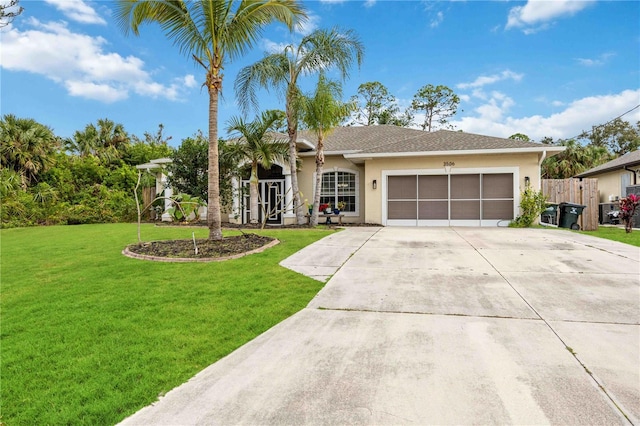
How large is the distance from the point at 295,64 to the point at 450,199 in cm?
828

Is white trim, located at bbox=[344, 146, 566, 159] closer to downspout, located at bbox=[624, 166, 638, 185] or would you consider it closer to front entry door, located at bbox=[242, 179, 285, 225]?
front entry door, located at bbox=[242, 179, 285, 225]

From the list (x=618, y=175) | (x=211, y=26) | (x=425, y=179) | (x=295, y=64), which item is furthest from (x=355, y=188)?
(x=618, y=175)

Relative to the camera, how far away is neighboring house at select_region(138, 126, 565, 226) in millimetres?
13445

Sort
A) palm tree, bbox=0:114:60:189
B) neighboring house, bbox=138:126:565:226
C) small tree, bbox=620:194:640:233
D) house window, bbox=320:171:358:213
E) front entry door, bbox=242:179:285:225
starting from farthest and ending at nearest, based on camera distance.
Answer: palm tree, bbox=0:114:60:189 < front entry door, bbox=242:179:285:225 < house window, bbox=320:171:358:213 < neighboring house, bbox=138:126:565:226 < small tree, bbox=620:194:640:233

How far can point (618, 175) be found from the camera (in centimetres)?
1908

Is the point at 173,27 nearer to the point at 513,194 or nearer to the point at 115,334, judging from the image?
the point at 115,334

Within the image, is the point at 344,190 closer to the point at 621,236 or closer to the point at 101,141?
the point at 621,236

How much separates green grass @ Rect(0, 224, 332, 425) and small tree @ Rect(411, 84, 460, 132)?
3080cm

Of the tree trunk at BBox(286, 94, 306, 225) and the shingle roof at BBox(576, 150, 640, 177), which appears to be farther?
the shingle roof at BBox(576, 150, 640, 177)

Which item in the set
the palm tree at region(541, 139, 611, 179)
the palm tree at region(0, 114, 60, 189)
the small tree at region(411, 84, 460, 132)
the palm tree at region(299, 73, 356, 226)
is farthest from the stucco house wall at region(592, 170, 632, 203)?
the palm tree at region(0, 114, 60, 189)

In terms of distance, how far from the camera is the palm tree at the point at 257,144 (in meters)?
13.7

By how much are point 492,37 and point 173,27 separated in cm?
1504

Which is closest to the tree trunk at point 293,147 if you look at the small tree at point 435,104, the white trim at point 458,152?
the white trim at point 458,152

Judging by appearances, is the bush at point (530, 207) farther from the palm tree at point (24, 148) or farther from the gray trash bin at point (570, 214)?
the palm tree at point (24, 148)
